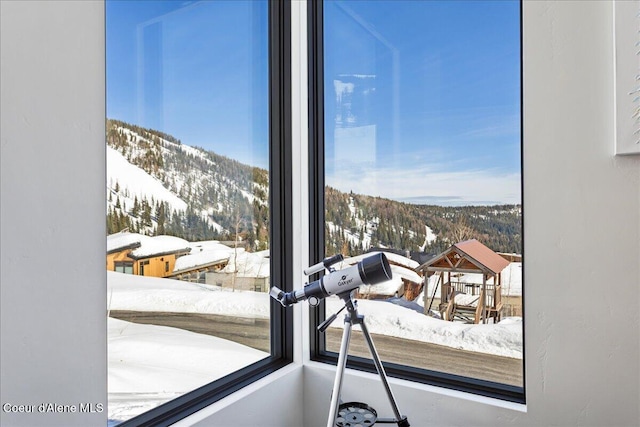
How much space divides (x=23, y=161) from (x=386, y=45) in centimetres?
141

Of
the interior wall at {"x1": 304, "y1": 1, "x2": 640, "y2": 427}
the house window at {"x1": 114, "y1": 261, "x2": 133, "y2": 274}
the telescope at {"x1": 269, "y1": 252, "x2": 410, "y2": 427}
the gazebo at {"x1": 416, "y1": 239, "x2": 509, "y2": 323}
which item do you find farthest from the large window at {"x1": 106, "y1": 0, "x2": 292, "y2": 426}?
the interior wall at {"x1": 304, "y1": 1, "x2": 640, "y2": 427}

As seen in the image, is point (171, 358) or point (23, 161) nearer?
point (23, 161)

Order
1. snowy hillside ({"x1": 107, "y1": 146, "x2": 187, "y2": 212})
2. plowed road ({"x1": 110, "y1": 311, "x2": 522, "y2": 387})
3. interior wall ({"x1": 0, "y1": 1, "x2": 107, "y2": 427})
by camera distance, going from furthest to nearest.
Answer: plowed road ({"x1": 110, "y1": 311, "x2": 522, "y2": 387})
snowy hillside ({"x1": 107, "y1": 146, "x2": 187, "y2": 212})
interior wall ({"x1": 0, "y1": 1, "x2": 107, "y2": 427})

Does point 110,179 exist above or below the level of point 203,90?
below

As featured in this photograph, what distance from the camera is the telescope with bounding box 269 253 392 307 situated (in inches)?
51.3

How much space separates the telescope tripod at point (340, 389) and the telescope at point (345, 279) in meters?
0.05

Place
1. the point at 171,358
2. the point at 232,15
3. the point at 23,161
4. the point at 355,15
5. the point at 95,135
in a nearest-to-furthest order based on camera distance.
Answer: the point at 23,161 → the point at 95,135 → the point at 171,358 → the point at 232,15 → the point at 355,15

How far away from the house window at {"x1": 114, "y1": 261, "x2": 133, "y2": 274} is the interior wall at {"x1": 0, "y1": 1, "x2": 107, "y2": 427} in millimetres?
200

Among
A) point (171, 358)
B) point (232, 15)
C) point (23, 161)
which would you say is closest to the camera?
point (23, 161)

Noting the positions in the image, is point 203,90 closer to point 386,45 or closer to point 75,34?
point 75,34

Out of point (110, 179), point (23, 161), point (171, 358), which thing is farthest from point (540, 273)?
point (23, 161)

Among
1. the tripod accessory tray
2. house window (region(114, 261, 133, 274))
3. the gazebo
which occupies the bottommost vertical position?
the tripod accessory tray

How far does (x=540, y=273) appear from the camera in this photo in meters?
1.43

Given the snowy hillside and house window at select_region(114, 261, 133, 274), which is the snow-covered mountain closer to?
the snowy hillside
